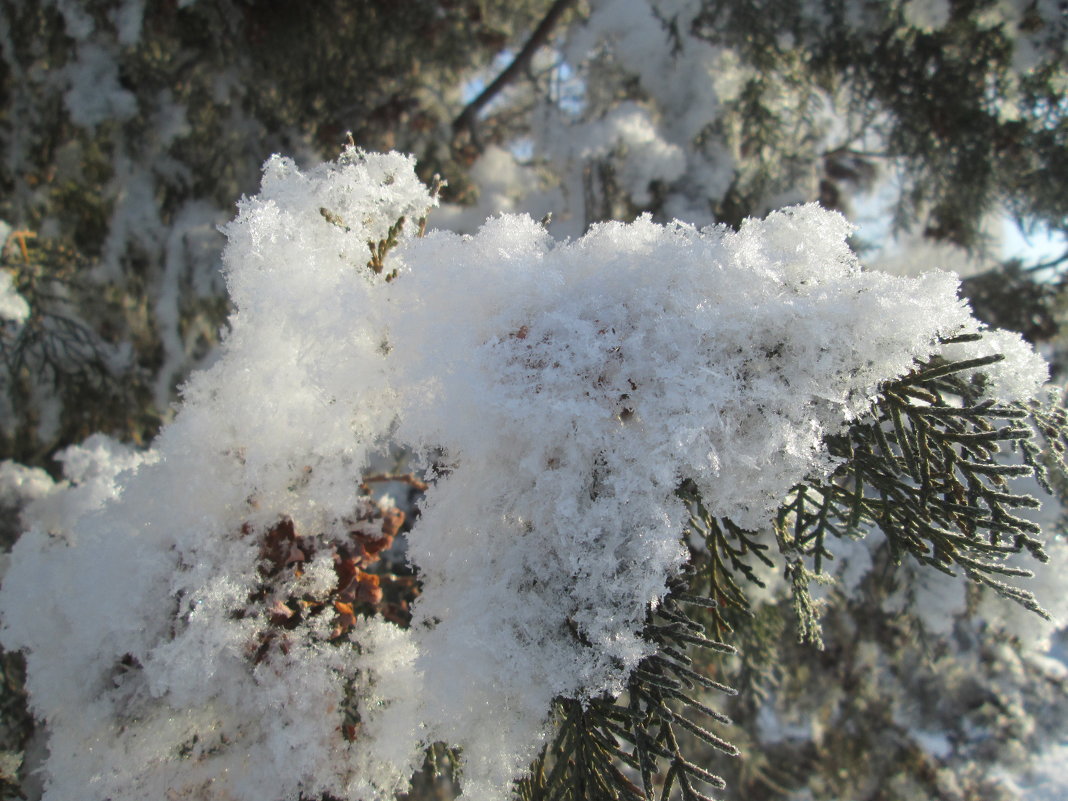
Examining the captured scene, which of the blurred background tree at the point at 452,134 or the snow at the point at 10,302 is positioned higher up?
the blurred background tree at the point at 452,134

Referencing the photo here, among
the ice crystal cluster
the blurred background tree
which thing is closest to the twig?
the blurred background tree

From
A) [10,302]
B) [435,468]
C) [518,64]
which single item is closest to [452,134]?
[518,64]

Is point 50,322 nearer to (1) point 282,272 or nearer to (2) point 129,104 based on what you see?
(2) point 129,104

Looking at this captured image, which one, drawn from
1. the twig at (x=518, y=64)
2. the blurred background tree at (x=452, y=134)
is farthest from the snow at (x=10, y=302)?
the twig at (x=518, y=64)

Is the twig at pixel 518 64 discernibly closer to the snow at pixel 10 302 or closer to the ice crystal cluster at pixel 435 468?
the snow at pixel 10 302

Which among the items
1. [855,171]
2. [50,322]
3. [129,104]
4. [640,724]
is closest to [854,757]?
[855,171]

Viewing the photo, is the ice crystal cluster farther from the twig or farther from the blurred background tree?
the twig

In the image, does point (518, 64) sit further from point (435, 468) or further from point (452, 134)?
point (435, 468)
